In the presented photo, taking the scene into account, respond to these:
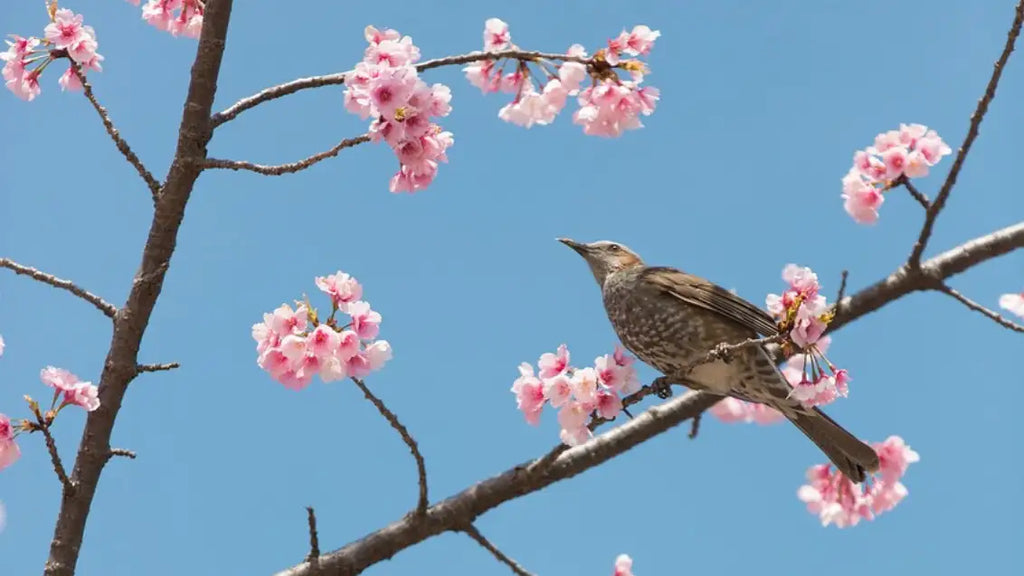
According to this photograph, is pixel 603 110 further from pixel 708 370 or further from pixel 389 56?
pixel 708 370

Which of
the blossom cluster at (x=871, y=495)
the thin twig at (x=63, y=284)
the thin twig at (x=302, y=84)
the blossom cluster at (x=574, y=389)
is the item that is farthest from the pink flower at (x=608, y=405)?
the blossom cluster at (x=871, y=495)

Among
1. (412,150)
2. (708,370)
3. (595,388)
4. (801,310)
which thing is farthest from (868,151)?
(412,150)

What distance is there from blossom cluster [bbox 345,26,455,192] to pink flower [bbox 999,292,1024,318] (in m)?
3.57

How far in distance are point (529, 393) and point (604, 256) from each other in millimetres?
2311

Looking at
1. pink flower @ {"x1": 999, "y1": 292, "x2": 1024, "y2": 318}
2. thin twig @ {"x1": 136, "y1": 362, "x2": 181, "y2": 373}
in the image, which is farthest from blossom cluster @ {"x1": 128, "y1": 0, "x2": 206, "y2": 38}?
pink flower @ {"x1": 999, "y1": 292, "x2": 1024, "y2": 318}

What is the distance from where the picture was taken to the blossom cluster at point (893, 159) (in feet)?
15.3

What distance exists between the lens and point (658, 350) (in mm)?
5180

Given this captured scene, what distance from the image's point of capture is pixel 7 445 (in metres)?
3.41

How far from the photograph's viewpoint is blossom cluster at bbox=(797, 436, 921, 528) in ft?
17.8

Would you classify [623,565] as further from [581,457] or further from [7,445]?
[7,445]

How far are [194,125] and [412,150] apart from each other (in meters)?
0.75

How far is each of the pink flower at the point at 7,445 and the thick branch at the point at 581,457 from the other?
114cm

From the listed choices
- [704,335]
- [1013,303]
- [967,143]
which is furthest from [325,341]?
[1013,303]

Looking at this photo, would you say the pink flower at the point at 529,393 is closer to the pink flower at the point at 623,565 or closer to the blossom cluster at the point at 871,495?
the pink flower at the point at 623,565
